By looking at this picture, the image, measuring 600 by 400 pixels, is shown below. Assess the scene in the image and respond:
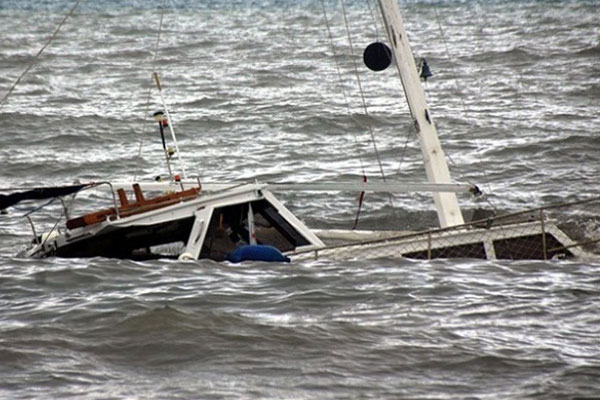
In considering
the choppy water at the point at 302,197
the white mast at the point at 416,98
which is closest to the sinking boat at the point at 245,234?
the choppy water at the point at 302,197

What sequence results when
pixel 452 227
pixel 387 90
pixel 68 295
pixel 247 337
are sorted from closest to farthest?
pixel 247 337 < pixel 68 295 < pixel 452 227 < pixel 387 90

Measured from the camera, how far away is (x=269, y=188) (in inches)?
658

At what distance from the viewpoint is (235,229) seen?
1677cm

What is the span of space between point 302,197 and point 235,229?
630cm

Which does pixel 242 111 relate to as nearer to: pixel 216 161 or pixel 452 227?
pixel 216 161

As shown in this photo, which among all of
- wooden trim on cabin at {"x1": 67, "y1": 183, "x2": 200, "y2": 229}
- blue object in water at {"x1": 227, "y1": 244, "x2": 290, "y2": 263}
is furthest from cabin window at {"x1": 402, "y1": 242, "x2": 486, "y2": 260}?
wooden trim on cabin at {"x1": 67, "y1": 183, "x2": 200, "y2": 229}

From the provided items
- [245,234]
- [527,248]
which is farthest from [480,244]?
[245,234]

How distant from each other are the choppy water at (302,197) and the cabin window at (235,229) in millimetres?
745

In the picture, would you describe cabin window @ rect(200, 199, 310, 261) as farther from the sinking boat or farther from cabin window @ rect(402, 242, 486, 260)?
cabin window @ rect(402, 242, 486, 260)

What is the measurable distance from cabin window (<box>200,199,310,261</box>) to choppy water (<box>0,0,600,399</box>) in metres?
0.75

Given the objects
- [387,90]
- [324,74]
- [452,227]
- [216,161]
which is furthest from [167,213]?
[324,74]

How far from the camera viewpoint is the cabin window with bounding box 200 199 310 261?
1650 centimetres

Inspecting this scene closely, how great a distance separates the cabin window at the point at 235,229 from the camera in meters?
16.5

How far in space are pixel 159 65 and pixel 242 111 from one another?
9915mm
